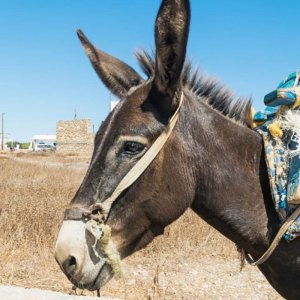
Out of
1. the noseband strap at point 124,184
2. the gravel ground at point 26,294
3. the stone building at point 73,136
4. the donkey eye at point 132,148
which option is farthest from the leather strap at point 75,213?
the stone building at point 73,136

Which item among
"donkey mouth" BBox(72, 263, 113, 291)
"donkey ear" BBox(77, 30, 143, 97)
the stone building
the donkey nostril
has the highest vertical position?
"donkey ear" BBox(77, 30, 143, 97)

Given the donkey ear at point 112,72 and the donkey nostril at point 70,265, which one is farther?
the donkey ear at point 112,72

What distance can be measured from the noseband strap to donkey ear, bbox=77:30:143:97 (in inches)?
17.9

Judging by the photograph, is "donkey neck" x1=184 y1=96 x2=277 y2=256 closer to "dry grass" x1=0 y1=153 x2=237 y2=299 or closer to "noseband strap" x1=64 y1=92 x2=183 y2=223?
"noseband strap" x1=64 y1=92 x2=183 y2=223

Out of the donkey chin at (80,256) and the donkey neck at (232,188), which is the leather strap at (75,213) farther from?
the donkey neck at (232,188)

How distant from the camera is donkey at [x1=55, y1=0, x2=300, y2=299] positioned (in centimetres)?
202

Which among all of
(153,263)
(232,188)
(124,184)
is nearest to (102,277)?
(124,184)

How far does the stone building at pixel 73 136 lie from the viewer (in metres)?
45.2

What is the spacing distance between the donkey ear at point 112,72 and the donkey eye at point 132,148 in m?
0.45

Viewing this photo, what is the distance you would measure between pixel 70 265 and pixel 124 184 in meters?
0.47

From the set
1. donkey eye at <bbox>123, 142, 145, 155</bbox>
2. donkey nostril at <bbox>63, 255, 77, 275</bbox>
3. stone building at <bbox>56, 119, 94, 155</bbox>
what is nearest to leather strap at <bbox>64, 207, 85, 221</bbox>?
donkey nostril at <bbox>63, 255, 77, 275</bbox>

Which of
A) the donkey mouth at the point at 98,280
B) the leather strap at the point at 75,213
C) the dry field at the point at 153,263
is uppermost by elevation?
the leather strap at the point at 75,213

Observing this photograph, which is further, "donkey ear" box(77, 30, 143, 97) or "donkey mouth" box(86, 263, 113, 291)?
"donkey ear" box(77, 30, 143, 97)

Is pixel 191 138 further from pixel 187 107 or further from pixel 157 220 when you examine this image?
pixel 157 220
